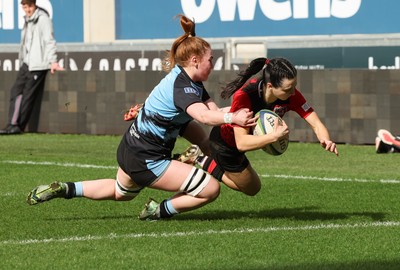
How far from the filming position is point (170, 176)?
394 inches

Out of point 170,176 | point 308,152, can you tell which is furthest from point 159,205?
point 308,152

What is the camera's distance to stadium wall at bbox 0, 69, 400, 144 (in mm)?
18484

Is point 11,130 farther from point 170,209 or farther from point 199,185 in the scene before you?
point 199,185

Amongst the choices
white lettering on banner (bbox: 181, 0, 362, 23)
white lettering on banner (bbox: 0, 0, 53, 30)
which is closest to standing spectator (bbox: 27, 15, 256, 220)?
white lettering on banner (bbox: 181, 0, 362, 23)

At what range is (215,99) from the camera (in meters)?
19.9

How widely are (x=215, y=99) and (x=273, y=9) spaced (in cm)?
638

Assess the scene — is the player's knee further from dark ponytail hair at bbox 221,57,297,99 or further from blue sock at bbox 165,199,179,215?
dark ponytail hair at bbox 221,57,297,99

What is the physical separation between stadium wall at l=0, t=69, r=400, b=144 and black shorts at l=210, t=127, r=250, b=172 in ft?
25.2

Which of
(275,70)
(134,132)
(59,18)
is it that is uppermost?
(59,18)

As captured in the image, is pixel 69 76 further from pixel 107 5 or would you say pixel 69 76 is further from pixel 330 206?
Result: pixel 330 206

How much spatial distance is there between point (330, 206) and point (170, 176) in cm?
199

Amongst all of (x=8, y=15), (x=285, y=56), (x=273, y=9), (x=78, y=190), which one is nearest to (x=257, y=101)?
(x=78, y=190)

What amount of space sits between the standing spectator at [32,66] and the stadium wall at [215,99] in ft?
0.70

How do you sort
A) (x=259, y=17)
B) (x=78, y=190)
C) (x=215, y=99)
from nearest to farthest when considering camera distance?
(x=78, y=190), (x=215, y=99), (x=259, y=17)
